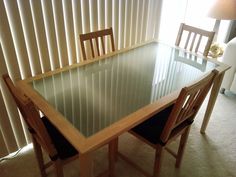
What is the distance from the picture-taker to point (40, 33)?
164cm

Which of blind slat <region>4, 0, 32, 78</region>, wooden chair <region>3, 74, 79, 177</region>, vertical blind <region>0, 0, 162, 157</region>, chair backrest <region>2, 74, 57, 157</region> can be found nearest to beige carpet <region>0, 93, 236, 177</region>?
vertical blind <region>0, 0, 162, 157</region>

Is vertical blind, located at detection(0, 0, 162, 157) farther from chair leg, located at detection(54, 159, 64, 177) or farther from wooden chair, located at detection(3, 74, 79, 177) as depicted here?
chair leg, located at detection(54, 159, 64, 177)

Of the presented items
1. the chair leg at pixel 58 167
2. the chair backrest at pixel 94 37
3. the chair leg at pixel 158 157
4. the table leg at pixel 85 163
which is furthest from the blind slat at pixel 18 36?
the chair leg at pixel 158 157

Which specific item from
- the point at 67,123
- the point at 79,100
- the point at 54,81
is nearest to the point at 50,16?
the point at 54,81

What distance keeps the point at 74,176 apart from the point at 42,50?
1009mm

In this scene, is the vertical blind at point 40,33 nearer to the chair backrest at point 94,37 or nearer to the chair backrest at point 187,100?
the chair backrest at point 94,37

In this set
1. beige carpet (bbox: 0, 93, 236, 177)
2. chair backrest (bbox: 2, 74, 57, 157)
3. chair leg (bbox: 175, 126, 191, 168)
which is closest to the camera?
chair backrest (bbox: 2, 74, 57, 157)

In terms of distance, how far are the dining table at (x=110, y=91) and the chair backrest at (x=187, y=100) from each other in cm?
10

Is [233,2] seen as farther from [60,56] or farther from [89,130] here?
[89,130]

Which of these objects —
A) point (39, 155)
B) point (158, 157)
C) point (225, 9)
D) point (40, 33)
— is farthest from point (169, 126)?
point (225, 9)

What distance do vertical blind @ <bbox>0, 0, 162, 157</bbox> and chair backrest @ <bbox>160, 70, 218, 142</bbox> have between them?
1.05 meters

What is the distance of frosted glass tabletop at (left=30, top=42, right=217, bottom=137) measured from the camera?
1.30 meters

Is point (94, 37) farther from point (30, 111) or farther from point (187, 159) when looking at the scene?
point (187, 159)

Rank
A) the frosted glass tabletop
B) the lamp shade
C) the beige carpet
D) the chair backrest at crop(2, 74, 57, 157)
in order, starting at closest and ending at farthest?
the chair backrest at crop(2, 74, 57, 157) < the frosted glass tabletop < the beige carpet < the lamp shade
